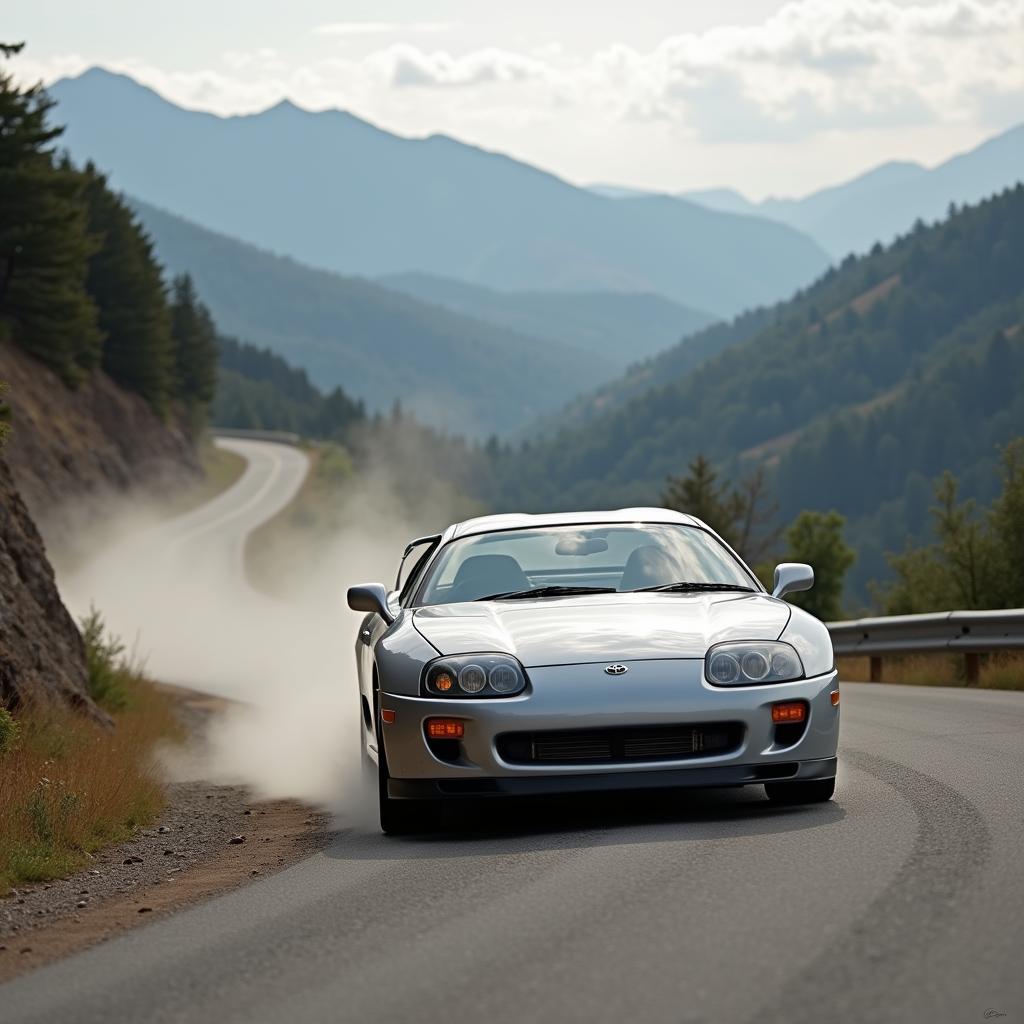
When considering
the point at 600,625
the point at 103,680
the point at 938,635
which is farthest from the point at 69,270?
the point at 600,625

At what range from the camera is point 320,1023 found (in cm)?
440

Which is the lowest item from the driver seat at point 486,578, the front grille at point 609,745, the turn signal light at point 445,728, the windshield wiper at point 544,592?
the front grille at point 609,745

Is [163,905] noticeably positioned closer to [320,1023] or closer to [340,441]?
[320,1023]

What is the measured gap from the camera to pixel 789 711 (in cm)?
754

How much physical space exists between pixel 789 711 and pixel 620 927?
2.49m

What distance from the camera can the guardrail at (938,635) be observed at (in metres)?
16.5

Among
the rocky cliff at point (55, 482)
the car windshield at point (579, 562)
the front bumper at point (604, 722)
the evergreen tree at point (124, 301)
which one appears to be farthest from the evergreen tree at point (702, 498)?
the front bumper at point (604, 722)

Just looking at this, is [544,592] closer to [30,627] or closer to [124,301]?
[30,627]

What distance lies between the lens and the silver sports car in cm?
738

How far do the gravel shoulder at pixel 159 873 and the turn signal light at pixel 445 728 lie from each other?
917 millimetres

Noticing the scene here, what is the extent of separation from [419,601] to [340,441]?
165 m

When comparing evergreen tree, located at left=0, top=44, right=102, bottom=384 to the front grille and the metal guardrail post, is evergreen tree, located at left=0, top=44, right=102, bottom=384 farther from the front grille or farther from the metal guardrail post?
the front grille

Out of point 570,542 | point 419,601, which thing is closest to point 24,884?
point 419,601

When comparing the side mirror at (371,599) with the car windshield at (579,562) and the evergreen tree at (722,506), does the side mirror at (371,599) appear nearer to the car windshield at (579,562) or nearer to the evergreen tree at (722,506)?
the car windshield at (579,562)
